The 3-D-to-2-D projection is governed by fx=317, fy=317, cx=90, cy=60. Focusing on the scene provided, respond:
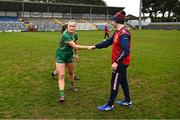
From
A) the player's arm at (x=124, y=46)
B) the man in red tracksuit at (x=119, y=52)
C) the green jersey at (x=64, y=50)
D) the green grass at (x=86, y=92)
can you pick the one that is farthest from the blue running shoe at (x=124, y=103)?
the green jersey at (x=64, y=50)

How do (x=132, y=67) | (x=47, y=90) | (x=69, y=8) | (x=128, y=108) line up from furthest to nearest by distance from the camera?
(x=69, y=8), (x=132, y=67), (x=47, y=90), (x=128, y=108)

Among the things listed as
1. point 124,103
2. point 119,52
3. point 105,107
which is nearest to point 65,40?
point 119,52

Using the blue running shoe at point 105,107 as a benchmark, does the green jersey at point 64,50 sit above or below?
above

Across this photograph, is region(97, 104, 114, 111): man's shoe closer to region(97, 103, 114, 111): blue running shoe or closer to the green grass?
region(97, 103, 114, 111): blue running shoe

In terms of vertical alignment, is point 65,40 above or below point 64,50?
above

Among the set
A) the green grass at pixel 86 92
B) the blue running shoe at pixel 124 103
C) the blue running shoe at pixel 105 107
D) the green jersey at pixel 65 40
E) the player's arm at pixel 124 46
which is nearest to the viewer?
the player's arm at pixel 124 46

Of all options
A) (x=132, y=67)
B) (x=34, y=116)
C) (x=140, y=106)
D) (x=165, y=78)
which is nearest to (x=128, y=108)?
(x=140, y=106)

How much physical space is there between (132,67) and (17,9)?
2548 inches

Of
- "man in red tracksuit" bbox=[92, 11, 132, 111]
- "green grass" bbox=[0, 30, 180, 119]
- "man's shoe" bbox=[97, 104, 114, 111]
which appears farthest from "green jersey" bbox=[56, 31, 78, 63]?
"man's shoe" bbox=[97, 104, 114, 111]

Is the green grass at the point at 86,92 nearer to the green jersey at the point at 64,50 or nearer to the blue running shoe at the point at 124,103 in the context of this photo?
the blue running shoe at the point at 124,103

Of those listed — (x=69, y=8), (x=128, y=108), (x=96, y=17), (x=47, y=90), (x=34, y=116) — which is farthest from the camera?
(x=96, y=17)

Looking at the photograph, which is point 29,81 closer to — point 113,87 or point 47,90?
point 47,90

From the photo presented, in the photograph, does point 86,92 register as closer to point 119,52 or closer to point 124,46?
point 119,52

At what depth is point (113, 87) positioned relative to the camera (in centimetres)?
697
